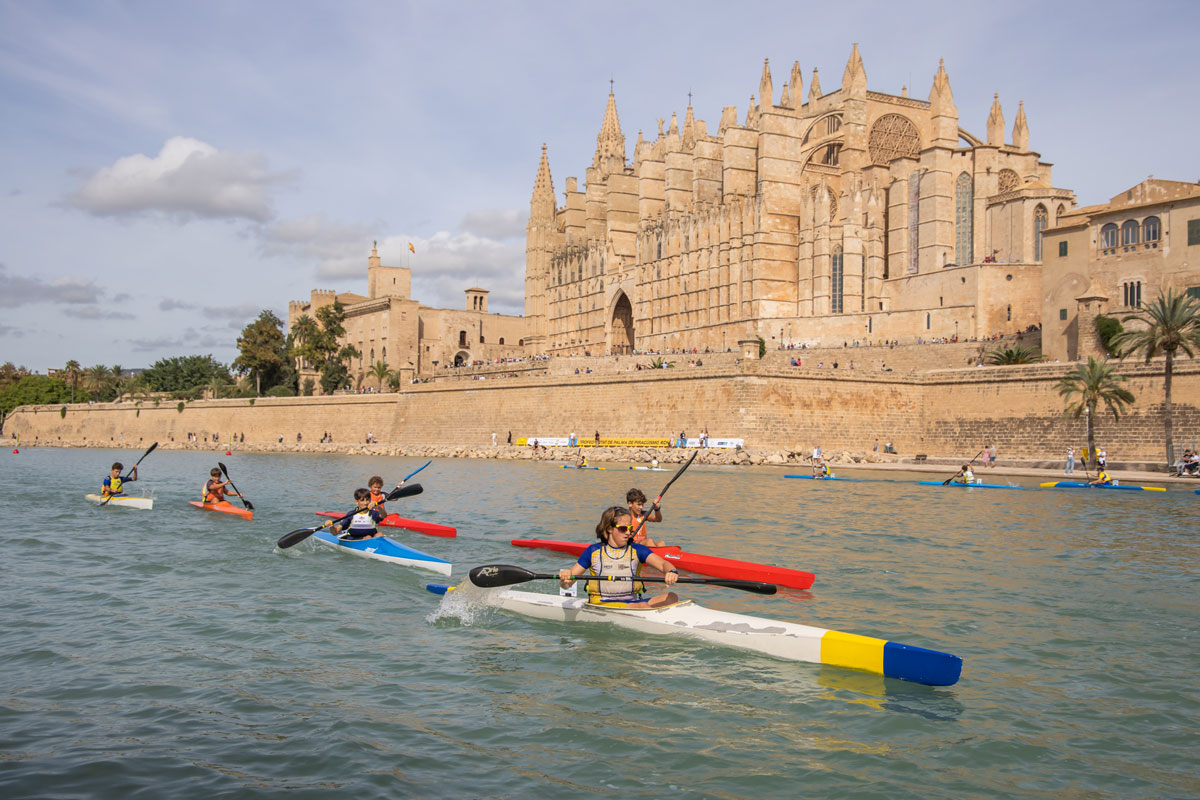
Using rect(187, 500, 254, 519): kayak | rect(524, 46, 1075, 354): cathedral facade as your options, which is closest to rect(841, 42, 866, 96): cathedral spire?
rect(524, 46, 1075, 354): cathedral facade

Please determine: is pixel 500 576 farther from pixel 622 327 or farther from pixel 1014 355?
pixel 622 327

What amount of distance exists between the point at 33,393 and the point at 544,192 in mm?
50762

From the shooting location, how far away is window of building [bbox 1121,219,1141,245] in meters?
36.4

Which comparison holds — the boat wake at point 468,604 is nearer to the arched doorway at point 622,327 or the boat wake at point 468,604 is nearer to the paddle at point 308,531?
the paddle at point 308,531

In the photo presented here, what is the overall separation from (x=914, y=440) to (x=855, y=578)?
29.9 metres

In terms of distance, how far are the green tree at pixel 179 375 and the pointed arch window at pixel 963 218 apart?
64877 mm

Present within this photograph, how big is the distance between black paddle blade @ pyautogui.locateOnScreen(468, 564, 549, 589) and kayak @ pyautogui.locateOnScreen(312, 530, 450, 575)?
114 inches

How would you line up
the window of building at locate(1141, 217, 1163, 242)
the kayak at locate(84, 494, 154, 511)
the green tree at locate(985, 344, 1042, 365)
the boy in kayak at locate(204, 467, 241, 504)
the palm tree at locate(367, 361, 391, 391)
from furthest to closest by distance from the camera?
1. the palm tree at locate(367, 361, 391, 391)
2. the green tree at locate(985, 344, 1042, 365)
3. the window of building at locate(1141, 217, 1163, 242)
4. the kayak at locate(84, 494, 154, 511)
5. the boy in kayak at locate(204, 467, 241, 504)

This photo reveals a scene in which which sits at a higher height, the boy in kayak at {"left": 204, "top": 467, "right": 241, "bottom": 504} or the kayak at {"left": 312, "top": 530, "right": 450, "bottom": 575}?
the boy in kayak at {"left": 204, "top": 467, "right": 241, "bottom": 504}

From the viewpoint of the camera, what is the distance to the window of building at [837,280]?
165 ft

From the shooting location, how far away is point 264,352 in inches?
2815

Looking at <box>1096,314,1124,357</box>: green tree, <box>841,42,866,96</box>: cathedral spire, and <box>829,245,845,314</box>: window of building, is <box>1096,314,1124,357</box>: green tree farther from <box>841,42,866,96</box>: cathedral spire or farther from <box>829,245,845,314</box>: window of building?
<box>841,42,866,96</box>: cathedral spire

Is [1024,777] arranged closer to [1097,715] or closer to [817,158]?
[1097,715]

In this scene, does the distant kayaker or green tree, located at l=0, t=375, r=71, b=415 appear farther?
green tree, located at l=0, t=375, r=71, b=415
